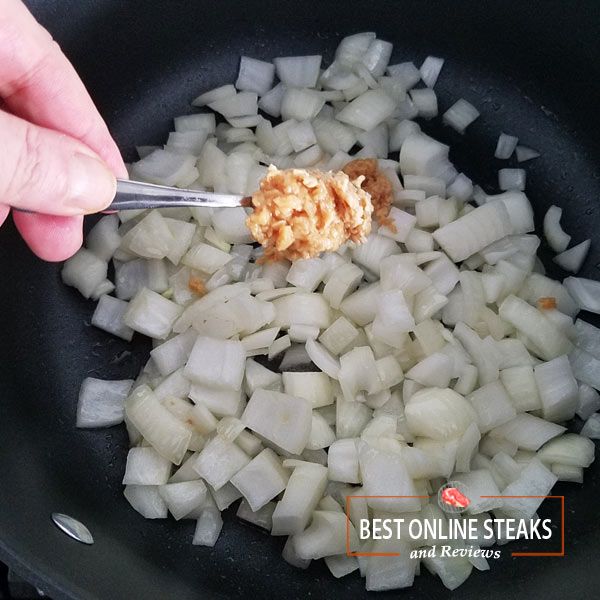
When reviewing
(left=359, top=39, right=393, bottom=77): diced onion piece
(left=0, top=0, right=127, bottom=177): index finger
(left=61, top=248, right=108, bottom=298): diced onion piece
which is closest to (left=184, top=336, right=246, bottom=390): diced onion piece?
(left=61, top=248, right=108, bottom=298): diced onion piece

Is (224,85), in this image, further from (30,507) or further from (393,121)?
(30,507)

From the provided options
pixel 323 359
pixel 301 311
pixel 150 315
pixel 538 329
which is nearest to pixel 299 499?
pixel 323 359

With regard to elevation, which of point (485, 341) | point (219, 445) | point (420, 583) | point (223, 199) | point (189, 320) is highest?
point (223, 199)

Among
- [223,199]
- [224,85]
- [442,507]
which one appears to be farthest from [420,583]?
[224,85]

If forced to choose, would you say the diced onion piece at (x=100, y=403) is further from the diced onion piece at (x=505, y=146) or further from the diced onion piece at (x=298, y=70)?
the diced onion piece at (x=505, y=146)

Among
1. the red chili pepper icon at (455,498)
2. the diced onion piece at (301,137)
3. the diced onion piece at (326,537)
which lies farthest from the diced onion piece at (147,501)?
the diced onion piece at (301,137)

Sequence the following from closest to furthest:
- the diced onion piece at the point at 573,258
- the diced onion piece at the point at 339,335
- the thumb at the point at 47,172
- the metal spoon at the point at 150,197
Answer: the thumb at the point at 47,172, the metal spoon at the point at 150,197, the diced onion piece at the point at 339,335, the diced onion piece at the point at 573,258
